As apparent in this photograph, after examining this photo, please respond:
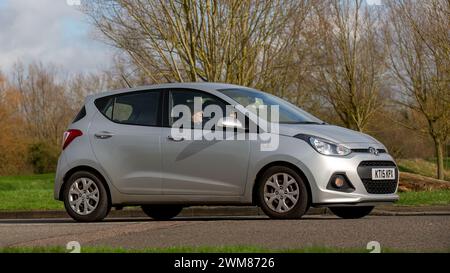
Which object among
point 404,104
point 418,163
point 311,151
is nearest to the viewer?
point 311,151

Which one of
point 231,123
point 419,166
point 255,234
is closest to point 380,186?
point 231,123

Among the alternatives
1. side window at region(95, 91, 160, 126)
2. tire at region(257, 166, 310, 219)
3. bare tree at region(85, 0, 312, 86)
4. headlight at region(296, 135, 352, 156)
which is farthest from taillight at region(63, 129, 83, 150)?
bare tree at region(85, 0, 312, 86)

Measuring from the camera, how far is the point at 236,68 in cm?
2472

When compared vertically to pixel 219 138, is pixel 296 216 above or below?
below

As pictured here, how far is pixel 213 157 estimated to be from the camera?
1047 cm

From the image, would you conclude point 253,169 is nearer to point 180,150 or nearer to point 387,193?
point 180,150

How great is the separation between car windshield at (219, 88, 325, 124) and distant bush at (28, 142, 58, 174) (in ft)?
158

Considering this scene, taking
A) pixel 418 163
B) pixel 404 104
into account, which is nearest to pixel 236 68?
pixel 404 104

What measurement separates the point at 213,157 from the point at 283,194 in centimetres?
104

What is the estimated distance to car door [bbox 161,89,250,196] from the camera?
10.4m

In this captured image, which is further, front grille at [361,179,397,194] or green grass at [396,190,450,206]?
green grass at [396,190,450,206]

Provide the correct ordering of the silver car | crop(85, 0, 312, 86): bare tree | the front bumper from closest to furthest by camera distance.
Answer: the front bumper → the silver car → crop(85, 0, 312, 86): bare tree

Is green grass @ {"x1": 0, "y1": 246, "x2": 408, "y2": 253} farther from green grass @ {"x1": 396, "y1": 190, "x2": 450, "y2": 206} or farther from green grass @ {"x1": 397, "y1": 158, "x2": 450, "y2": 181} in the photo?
green grass @ {"x1": 397, "y1": 158, "x2": 450, "y2": 181}
